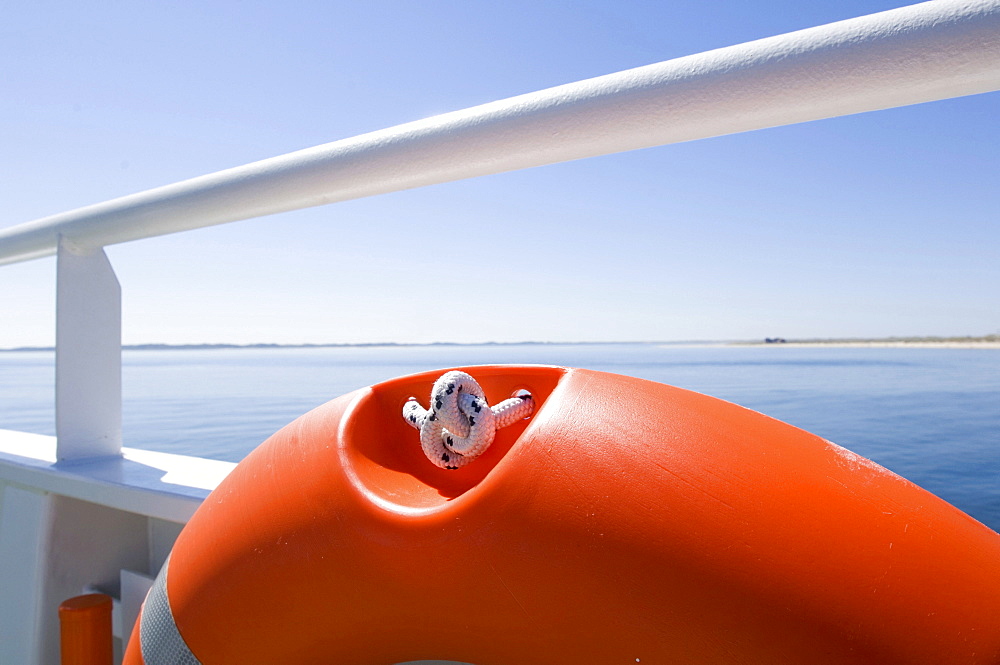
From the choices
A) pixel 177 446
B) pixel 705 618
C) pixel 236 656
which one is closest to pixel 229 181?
pixel 236 656

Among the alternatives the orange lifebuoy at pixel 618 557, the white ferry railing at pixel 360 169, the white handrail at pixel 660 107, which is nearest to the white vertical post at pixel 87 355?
the white ferry railing at pixel 360 169

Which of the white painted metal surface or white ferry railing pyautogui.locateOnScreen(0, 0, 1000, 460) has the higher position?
white ferry railing pyautogui.locateOnScreen(0, 0, 1000, 460)

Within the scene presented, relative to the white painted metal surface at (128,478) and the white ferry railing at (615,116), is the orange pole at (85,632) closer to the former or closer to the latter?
the white painted metal surface at (128,478)

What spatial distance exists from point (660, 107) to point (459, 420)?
1.36ft

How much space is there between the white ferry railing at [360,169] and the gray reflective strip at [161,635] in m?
0.41

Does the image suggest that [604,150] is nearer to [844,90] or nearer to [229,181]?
[844,90]

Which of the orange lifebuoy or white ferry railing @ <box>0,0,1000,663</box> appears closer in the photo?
the orange lifebuoy

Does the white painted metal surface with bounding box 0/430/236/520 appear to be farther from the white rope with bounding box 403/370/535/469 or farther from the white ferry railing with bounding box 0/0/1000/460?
the white rope with bounding box 403/370/535/469

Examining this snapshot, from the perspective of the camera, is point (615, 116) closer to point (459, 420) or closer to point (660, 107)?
point (660, 107)

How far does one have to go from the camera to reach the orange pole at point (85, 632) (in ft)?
3.39

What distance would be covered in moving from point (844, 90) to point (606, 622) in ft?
1.76

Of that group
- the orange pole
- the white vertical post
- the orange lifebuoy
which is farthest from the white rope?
the white vertical post

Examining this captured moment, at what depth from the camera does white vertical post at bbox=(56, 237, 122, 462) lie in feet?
4.39

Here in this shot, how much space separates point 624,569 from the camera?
43 centimetres
